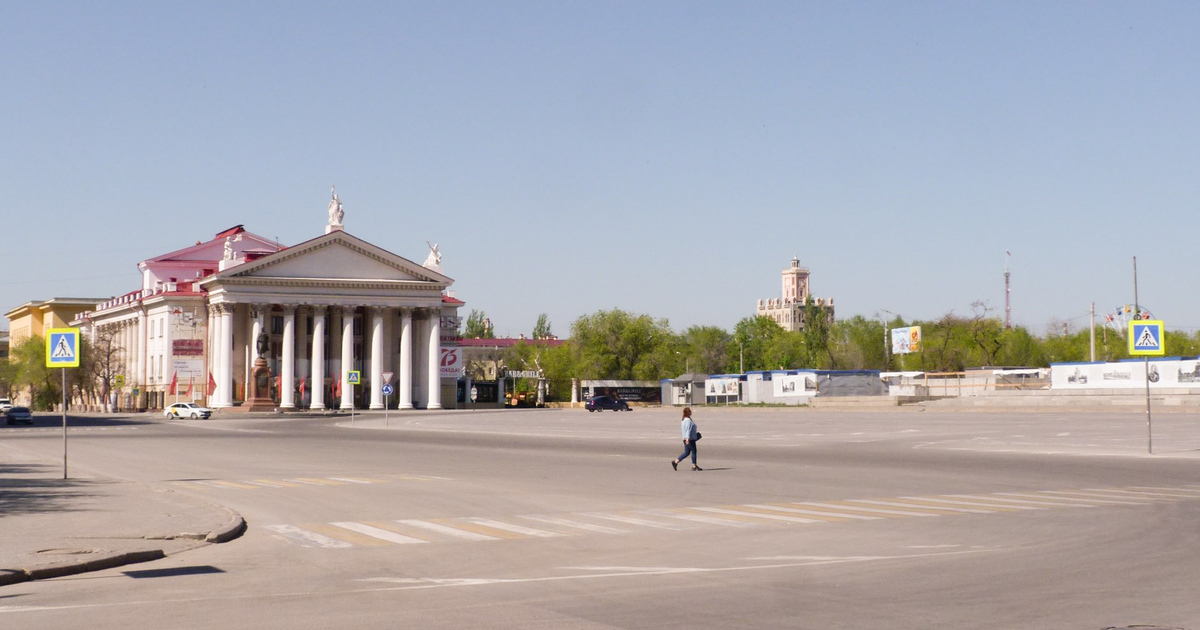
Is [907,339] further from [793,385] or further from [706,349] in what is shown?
[706,349]

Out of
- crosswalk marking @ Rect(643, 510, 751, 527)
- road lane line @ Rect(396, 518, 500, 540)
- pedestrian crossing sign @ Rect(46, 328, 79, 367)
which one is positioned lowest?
crosswalk marking @ Rect(643, 510, 751, 527)

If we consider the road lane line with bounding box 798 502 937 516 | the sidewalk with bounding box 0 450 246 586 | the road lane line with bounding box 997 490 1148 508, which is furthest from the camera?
the road lane line with bounding box 997 490 1148 508

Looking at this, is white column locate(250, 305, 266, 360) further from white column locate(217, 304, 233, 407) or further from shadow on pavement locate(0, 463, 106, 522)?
shadow on pavement locate(0, 463, 106, 522)

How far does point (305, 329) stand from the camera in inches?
4798

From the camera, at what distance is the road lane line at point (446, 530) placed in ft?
53.1

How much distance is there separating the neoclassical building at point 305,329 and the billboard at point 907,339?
145ft

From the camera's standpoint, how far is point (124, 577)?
1266 centimetres

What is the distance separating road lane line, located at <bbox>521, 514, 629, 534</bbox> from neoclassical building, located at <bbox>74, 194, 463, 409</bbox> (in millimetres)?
100322

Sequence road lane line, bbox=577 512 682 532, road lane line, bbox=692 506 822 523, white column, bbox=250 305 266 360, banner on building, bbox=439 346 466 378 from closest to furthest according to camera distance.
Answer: road lane line, bbox=577 512 682 532 < road lane line, bbox=692 506 822 523 < white column, bbox=250 305 266 360 < banner on building, bbox=439 346 466 378

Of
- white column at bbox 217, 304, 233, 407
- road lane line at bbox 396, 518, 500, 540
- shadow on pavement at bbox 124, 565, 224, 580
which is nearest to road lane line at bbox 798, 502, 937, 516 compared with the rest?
road lane line at bbox 396, 518, 500, 540

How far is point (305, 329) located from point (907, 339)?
5752 centimetres

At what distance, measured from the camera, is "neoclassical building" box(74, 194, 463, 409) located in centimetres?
11694

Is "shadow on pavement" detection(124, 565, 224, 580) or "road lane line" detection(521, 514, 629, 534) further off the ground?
"shadow on pavement" detection(124, 565, 224, 580)

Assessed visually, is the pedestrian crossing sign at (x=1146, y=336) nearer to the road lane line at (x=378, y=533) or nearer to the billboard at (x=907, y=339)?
the road lane line at (x=378, y=533)
